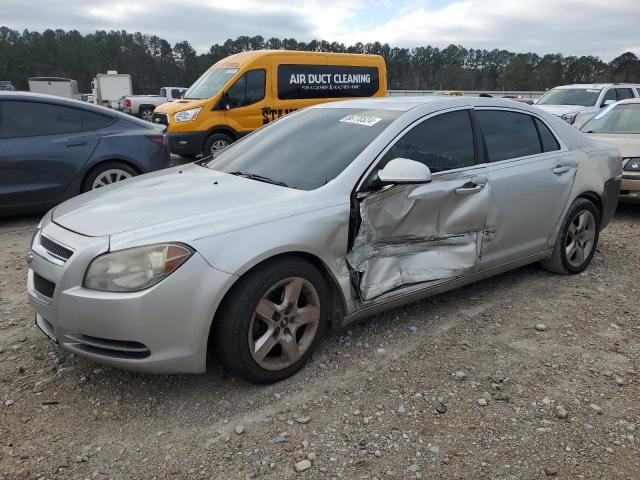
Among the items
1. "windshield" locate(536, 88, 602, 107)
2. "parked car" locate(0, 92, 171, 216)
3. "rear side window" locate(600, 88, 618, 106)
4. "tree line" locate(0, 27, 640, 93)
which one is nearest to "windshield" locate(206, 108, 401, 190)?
"parked car" locate(0, 92, 171, 216)

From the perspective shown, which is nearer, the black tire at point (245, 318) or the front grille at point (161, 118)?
the black tire at point (245, 318)

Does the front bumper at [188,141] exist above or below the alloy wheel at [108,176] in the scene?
above

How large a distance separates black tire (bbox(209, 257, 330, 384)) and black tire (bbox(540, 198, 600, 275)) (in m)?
2.53

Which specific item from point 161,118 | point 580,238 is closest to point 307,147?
point 580,238

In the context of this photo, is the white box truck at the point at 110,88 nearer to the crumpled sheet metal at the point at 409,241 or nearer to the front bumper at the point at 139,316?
the crumpled sheet metal at the point at 409,241

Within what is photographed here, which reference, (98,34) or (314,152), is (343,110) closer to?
(314,152)

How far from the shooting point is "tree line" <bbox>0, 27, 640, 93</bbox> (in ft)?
204

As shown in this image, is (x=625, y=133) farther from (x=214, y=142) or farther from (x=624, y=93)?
(x=624, y=93)

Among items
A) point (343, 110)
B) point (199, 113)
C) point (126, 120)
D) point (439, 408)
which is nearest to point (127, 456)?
point (439, 408)

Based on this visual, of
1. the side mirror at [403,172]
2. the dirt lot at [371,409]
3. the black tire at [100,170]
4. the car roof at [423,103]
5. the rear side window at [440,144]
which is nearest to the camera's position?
the dirt lot at [371,409]

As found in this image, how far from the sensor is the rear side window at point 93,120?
19.7 feet

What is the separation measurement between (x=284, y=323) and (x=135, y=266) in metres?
0.83

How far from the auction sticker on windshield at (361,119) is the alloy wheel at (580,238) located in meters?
2.05

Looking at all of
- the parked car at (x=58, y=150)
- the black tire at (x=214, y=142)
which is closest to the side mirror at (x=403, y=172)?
the parked car at (x=58, y=150)
